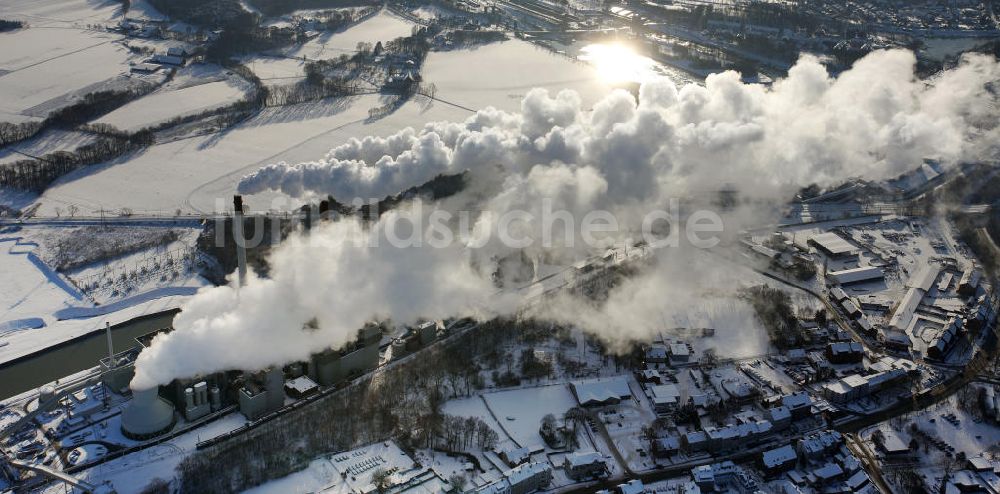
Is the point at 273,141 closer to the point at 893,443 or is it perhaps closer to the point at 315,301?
the point at 315,301

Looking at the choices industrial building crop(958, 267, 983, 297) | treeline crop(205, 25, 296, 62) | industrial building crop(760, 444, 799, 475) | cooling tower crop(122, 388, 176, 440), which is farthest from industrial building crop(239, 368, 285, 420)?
treeline crop(205, 25, 296, 62)

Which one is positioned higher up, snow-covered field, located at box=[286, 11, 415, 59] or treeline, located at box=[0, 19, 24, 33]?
snow-covered field, located at box=[286, 11, 415, 59]

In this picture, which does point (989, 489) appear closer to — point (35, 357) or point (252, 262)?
point (252, 262)

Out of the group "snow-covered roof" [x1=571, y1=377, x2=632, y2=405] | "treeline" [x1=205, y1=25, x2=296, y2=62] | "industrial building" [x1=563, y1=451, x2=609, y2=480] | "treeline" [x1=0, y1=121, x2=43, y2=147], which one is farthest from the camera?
"treeline" [x1=205, y1=25, x2=296, y2=62]

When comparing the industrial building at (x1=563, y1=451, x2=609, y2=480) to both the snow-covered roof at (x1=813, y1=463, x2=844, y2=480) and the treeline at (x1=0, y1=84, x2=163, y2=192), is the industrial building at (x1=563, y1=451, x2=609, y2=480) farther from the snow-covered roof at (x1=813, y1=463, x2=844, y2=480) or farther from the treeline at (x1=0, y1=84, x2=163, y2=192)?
the treeline at (x1=0, y1=84, x2=163, y2=192)

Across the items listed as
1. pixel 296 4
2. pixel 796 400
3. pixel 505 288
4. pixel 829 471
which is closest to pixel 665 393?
pixel 796 400

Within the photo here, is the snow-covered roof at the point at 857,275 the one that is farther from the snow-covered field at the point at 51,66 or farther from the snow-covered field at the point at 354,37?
the snow-covered field at the point at 51,66

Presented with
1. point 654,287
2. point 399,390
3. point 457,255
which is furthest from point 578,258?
point 399,390

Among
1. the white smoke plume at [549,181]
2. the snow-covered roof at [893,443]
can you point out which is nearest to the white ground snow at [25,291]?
the white smoke plume at [549,181]
